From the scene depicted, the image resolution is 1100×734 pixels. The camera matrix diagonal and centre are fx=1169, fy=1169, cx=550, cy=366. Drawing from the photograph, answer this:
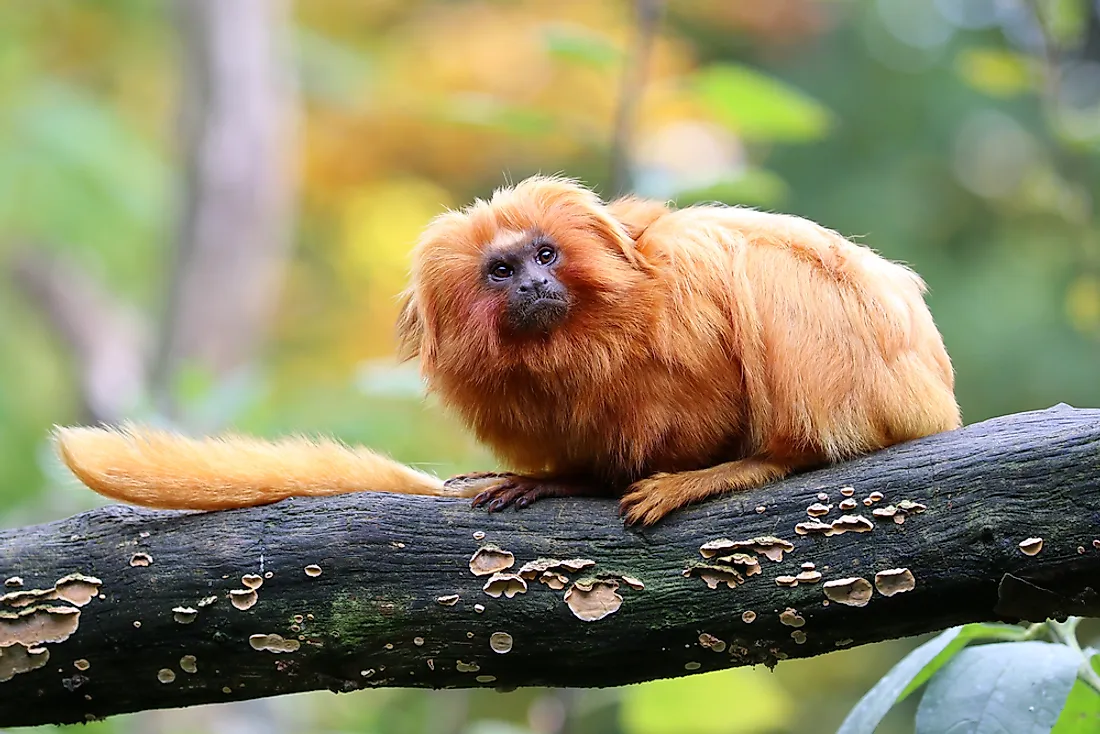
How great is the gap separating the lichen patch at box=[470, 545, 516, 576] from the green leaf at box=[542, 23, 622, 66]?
170 cm

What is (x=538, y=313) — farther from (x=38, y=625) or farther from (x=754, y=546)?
(x=38, y=625)

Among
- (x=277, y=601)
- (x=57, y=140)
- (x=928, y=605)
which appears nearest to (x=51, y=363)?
(x=57, y=140)

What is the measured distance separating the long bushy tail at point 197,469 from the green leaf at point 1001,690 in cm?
112

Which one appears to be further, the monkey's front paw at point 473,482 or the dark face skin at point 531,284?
the monkey's front paw at point 473,482

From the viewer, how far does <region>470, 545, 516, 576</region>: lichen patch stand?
7.75 feet

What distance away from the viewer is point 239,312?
720cm

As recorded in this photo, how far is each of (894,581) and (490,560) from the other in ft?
2.58

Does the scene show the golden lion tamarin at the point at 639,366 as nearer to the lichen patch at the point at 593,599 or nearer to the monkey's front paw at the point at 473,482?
the monkey's front paw at the point at 473,482

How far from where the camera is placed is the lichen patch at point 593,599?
2281 mm

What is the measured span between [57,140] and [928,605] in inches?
265

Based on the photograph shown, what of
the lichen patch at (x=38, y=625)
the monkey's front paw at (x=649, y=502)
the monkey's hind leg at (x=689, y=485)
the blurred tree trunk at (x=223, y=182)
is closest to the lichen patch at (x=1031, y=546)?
the monkey's hind leg at (x=689, y=485)

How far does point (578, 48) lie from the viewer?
3465mm

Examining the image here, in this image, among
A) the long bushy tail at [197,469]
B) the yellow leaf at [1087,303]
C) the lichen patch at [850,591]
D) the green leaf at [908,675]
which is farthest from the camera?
the yellow leaf at [1087,303]

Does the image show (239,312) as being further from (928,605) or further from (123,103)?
(928,605)
